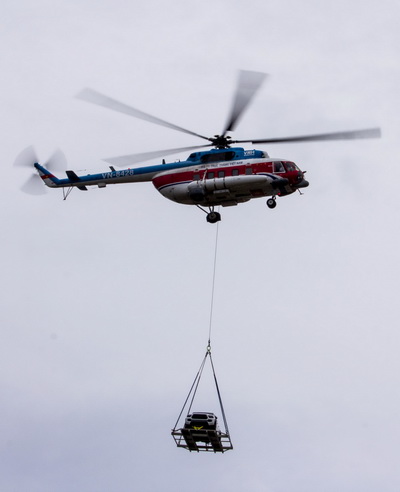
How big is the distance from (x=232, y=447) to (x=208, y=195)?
10812 mm

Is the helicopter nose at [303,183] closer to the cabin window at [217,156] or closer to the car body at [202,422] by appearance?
the cabin window at [217,156]

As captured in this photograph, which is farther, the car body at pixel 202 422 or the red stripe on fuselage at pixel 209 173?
the red stripe on fuselage at pixel 209 173

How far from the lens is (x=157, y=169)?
148 feet

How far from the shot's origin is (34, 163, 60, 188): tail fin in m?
48.1

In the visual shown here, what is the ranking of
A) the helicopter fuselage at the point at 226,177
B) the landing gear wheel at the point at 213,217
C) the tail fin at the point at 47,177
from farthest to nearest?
the tail fin at the point at 47,177, the landing gear wheel at the point at 213,217, the helicopter fuselage at the point at 226,177

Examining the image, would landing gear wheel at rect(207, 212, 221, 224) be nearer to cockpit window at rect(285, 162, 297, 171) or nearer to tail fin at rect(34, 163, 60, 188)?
cockpit window at rect(285, 162, 297, 171)

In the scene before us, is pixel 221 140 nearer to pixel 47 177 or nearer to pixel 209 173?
pixel 209 173

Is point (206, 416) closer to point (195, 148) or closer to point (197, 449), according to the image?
point (197, 449)

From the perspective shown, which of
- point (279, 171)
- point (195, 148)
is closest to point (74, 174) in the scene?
point (195, 148)

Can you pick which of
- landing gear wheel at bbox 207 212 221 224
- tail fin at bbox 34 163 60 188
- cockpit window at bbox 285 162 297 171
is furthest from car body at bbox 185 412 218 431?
tail fin at bbox 34 163 60 188

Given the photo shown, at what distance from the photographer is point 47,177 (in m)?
48.4

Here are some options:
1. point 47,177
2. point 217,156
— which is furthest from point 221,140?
point 47,177

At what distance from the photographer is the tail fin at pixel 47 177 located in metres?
48.1

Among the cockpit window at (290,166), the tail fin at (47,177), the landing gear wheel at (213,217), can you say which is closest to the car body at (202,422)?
the landing gear wheel at (213,217)
